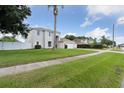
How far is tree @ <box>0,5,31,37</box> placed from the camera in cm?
2119

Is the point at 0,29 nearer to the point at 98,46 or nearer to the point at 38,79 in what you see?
the point at 38,79

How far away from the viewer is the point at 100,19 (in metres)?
19.0

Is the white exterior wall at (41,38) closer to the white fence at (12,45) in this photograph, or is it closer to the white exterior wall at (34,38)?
the white exterior wall at (34,38)

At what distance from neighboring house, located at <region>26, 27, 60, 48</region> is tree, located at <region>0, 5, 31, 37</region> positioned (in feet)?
45.7

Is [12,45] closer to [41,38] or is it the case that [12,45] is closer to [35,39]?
[35,39]

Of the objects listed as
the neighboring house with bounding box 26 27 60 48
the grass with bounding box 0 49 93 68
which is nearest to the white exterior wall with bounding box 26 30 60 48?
the neighboring house with bounding box 26 27 60 48

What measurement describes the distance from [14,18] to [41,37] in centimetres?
2093

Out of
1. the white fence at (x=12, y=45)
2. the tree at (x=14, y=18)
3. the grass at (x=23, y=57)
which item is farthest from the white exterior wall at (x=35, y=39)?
the grass at (x=23, y=57)

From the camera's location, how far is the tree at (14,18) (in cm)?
2119

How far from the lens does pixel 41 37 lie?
43.0 m

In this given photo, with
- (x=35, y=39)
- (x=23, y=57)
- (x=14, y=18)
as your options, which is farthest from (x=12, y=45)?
(x=23, y=57)

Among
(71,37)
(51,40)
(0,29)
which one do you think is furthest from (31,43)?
(71,37)

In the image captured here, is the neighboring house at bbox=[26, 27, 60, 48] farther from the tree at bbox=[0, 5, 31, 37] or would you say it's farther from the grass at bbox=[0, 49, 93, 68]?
the grass at bbox=[0, 49, 93, 68]
